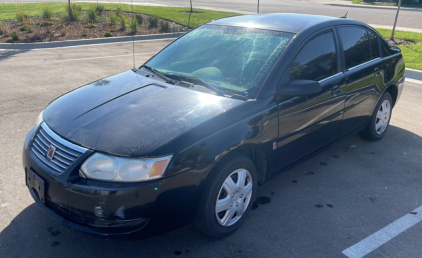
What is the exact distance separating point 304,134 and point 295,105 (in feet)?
1.20

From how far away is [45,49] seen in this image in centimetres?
1184

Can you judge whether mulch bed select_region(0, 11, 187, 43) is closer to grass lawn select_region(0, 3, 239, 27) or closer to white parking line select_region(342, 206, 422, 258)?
grass lawn select_region(0, 3, 239, 27)

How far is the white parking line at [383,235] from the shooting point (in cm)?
333

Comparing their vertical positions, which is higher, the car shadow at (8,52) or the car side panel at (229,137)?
the car side panel at (229,137)

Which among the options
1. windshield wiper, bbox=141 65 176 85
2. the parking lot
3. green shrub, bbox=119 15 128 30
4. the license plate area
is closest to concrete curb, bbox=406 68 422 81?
the parking lot

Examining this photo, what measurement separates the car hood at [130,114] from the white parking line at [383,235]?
1.55m

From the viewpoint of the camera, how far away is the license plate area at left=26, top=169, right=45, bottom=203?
3114 mm

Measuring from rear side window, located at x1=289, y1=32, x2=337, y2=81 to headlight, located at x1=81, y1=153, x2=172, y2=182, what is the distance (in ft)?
5.51

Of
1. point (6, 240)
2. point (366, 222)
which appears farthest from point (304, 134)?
point (6, 240)

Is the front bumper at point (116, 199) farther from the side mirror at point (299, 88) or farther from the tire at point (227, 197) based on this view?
the side mirror at point (299, 88)

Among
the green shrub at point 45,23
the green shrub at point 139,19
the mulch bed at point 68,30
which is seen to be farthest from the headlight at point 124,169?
the green shrub at point 139,19

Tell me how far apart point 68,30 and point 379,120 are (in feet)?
37.8

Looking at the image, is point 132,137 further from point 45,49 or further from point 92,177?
point 45,49

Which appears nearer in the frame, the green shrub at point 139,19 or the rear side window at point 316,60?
the rear side window at point 316,60
